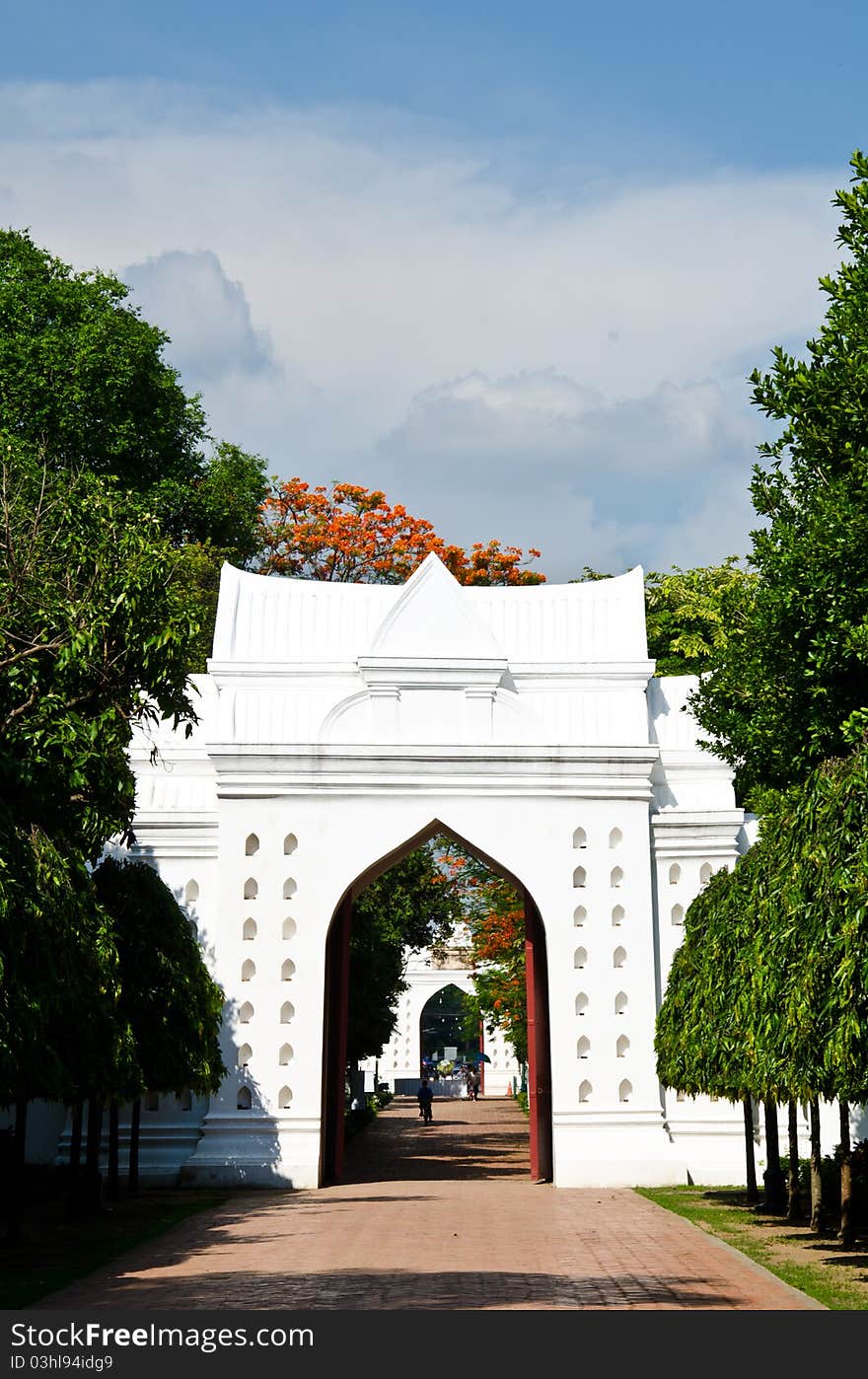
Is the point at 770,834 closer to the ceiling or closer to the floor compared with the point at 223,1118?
closer to the ceiling

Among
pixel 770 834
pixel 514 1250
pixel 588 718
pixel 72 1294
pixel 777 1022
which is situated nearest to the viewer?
pixel 72 1294

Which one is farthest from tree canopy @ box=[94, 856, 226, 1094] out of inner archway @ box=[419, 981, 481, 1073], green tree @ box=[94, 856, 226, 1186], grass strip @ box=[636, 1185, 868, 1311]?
inner archway @ box=[419, 981, 481, 1073]

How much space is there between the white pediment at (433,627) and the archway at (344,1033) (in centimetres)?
236

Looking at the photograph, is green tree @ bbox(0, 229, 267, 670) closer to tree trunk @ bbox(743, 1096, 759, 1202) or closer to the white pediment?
the white pediment

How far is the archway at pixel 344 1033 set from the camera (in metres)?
18.5

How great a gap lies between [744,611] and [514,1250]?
8.11m

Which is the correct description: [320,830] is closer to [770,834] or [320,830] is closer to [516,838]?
[516,838]

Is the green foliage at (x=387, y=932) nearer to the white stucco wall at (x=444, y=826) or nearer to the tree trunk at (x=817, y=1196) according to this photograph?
the white stucco wall at (x=444, y=826)

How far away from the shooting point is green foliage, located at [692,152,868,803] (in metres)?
14.1

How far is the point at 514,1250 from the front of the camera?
11992 mm

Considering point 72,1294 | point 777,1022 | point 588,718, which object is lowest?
point 72,1294

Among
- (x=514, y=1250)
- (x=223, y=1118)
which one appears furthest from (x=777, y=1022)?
(x=223, y=1118)

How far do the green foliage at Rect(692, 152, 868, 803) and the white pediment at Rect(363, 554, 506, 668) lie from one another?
432 centimetres

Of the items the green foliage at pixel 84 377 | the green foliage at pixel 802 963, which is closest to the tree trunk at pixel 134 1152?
the green foliage at pixel 802 963
